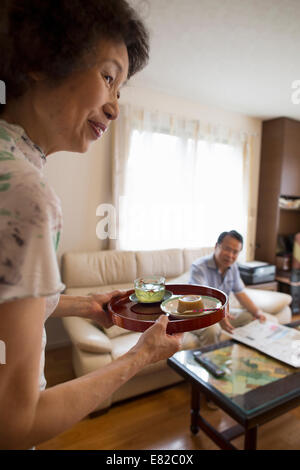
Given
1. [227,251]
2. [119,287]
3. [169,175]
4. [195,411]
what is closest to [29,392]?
[227,251]

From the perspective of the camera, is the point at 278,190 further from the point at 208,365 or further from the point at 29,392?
the point at 29,392

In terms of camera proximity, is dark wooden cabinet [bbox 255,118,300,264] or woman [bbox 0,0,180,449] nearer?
woman [bbox 0,0,180,449]

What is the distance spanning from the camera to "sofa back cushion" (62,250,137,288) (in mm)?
2018

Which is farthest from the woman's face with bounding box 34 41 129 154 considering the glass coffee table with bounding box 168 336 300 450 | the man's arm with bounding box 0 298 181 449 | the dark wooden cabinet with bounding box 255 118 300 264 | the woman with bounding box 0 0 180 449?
the dark wooden cabinet with bounding box 255 118 300 264

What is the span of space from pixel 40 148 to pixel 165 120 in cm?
219

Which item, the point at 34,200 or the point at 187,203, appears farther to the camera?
the point at 187,203

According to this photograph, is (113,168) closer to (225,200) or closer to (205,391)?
(225,200)

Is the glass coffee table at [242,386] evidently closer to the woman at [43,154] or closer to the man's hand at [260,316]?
the man's hand at [260,316]

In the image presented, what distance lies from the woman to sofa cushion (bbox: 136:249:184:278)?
1.56 meters

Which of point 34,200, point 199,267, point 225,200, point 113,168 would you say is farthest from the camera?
point 113,168

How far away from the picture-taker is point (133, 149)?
2.31m

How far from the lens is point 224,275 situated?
132 cm

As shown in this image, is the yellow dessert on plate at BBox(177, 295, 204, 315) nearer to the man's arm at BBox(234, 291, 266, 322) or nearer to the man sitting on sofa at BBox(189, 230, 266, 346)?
the man sitting on sofa at BBox(189, 230, 266, 346)
